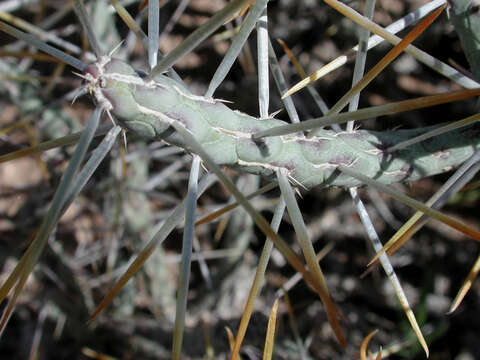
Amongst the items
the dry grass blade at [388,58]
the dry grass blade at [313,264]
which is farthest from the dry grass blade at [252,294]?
the dry grass blade at [388,58]

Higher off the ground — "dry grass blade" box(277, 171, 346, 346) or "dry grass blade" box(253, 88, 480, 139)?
"dry grass blade" box(253, 88, 480, 139)

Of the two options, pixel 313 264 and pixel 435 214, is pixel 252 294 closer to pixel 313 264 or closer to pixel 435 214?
pixel 313 264

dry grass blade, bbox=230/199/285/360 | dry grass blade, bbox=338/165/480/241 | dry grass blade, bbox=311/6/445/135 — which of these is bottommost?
dry grass blade, bbox=230/199/285/360

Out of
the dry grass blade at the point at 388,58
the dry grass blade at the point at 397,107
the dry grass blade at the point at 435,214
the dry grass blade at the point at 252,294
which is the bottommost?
the dry grass blade at the point at 252,294

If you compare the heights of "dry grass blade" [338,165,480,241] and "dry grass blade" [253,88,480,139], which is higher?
"dry grass blade" [253,88,480,139]

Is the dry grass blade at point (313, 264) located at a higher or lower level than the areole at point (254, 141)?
lower

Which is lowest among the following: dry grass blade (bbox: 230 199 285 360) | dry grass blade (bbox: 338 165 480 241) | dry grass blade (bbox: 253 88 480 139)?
dry grass blade (bbox: 230 199 285 360)

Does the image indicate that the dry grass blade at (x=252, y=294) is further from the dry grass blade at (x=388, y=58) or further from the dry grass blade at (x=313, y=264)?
the dry grass blade at (x=388, y=58)

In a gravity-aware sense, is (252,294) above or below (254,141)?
below

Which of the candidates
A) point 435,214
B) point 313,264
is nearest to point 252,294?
point 313,264

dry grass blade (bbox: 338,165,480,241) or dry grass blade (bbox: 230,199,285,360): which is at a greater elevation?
dry grass blade (bbox: 338,165,480,241)

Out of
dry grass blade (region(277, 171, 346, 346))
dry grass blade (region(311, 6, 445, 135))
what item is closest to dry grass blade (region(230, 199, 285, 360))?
dry grass blade (region(277, 171, 346, 346))

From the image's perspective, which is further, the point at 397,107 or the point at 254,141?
the point at 254,141

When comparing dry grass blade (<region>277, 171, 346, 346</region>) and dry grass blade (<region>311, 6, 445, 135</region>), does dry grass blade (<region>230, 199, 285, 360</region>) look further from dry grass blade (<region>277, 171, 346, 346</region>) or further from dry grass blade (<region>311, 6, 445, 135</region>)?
dry grass blade (<region>311, 6, 445, 135</region>)
